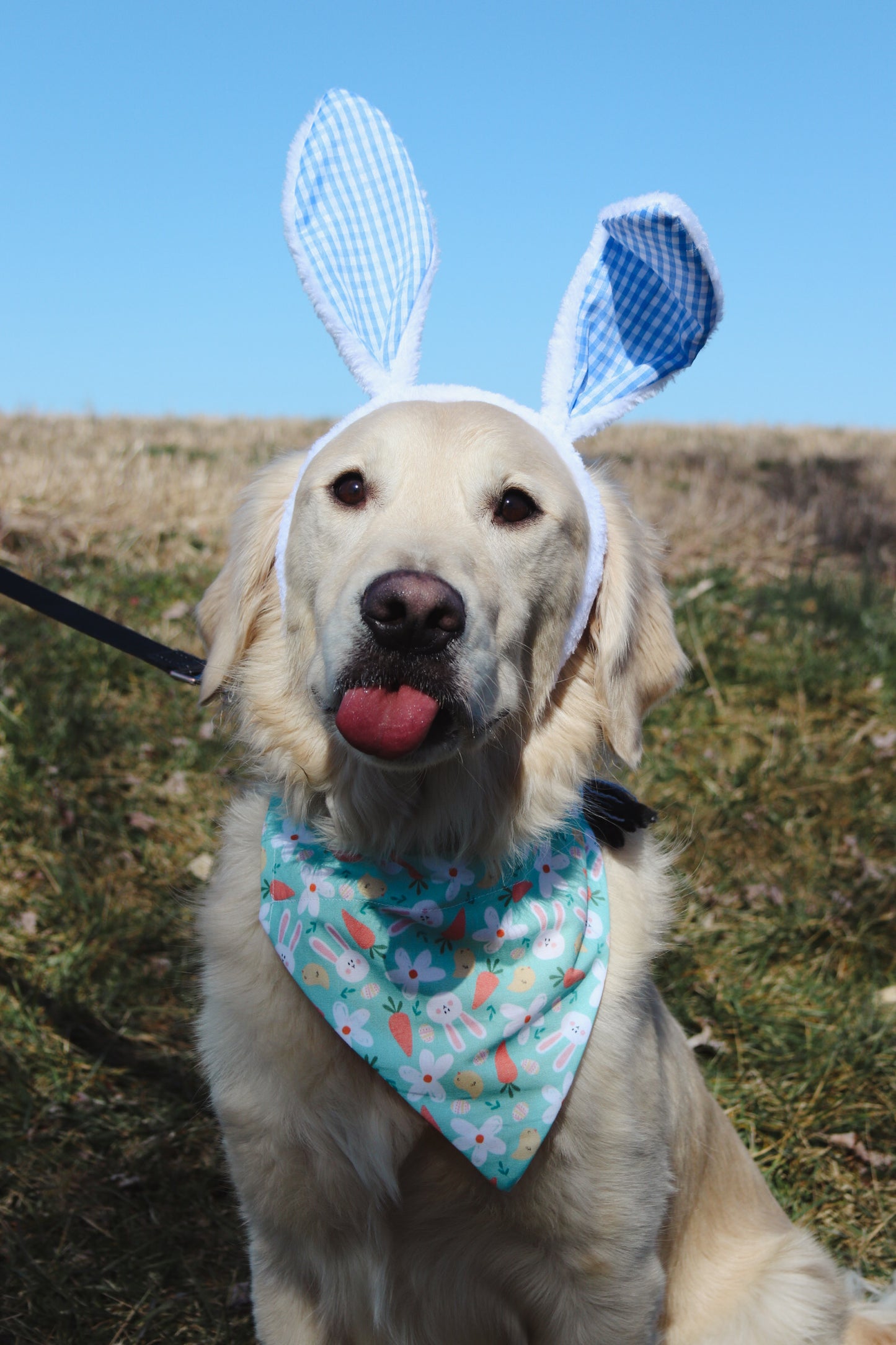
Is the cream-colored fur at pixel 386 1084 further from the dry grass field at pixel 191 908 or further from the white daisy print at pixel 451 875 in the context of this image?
the dry grass field at pixel 191 908

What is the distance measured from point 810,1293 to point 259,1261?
3.64ft

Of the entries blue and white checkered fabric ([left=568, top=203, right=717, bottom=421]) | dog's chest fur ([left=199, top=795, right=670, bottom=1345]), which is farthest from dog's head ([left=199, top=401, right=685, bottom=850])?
dog's chest fur ([left=199, top=795, right=670, bottom=1345])

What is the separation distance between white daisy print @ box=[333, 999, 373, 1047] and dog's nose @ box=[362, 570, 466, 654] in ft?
2.35

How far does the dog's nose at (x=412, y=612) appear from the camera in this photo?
1.74m

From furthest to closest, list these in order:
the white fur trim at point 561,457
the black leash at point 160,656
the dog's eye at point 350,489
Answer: the black leash at point 160,656 → the white fur trim at point 561,457 → the dog's eye at point 350,489

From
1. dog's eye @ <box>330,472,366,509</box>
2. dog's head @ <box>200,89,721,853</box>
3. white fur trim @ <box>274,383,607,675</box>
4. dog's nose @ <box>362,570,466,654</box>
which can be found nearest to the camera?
dog's nose @ <box>362,570,466,654</box>

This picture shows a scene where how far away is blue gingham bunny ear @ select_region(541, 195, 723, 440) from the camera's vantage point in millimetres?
2273

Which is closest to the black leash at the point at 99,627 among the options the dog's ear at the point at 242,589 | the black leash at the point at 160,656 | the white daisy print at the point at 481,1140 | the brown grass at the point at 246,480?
the black leash at the point at 160,656

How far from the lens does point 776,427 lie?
16672 millimetres

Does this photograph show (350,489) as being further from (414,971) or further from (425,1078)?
(425,1078)

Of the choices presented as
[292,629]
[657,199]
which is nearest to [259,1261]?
[292,629]

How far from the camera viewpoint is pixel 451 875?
2.14m

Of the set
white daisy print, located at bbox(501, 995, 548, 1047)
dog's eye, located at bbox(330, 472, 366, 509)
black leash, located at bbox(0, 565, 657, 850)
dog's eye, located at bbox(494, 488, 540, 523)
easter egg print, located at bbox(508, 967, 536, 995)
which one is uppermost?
dog's eye, located at bbox(494, 488, 540, 523)

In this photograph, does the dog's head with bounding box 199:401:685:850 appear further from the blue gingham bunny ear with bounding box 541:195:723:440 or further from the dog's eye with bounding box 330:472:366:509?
the blue gingham bunny ear with bounding box 541:195:723:440
